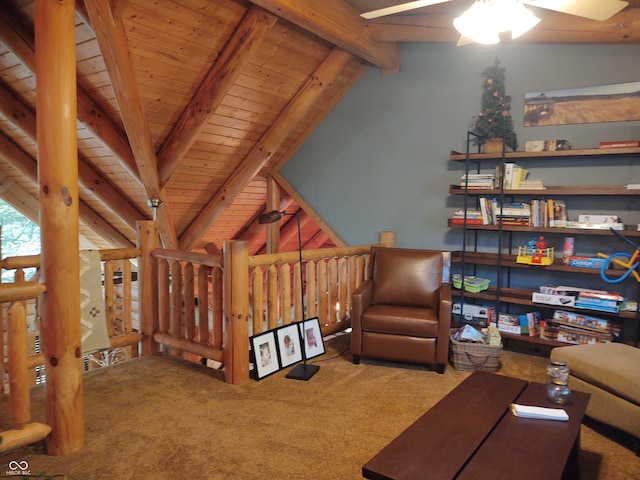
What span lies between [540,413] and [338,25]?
3.28 meters

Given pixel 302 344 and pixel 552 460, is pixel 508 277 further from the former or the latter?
pixel 552 460

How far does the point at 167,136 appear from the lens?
14.8 feet

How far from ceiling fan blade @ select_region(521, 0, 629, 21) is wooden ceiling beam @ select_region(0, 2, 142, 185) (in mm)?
3511

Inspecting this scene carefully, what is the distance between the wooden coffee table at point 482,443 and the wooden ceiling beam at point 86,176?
12.5 feet

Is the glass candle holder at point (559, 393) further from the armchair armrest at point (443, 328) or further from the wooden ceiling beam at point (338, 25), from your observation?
the wooden ceiling beam at point (338, 25)

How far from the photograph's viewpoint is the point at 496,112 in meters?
4.12

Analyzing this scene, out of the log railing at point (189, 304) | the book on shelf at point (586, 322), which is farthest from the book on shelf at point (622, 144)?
the log railing at point (189, 304)

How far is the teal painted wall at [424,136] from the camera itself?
392 cm

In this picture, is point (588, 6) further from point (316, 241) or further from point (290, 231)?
point (316, 241)

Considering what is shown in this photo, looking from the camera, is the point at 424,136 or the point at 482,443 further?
the point at 424,136

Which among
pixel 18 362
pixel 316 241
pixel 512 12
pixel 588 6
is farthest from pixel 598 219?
pixel 316 241

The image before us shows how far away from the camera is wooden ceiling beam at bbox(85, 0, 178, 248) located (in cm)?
319

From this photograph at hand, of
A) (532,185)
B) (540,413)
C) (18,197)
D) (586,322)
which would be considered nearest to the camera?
(540,413)

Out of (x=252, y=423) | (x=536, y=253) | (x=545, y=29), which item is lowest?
(x=252, y=423)
